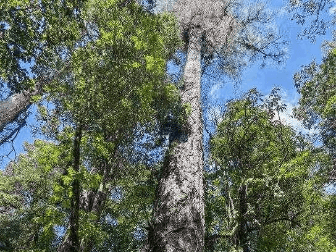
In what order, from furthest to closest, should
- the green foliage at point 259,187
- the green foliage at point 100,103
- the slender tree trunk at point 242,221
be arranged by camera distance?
the green foliage at point 259,187
the slender tree trunk at point 242,221
the green foliage at point 100,103

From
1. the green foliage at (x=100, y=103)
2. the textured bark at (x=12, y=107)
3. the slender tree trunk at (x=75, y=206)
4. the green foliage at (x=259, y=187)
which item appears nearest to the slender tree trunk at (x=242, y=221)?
the green foliage at (x=259, y=187)

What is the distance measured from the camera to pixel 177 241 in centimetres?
666

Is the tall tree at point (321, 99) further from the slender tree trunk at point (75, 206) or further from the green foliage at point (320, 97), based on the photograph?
the slender tree trunk at point (75, 206)

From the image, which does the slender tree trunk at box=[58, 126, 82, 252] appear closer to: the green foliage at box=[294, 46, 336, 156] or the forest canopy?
the forest canopy

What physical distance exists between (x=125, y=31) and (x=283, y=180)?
6.66m

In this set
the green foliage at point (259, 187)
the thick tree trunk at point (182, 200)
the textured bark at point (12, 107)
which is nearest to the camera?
the thick tree trunk at point (182, 200)

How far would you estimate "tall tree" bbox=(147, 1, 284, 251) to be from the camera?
6934mm

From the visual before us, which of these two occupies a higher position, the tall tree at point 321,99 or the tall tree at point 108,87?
the tall tree at point 321,99

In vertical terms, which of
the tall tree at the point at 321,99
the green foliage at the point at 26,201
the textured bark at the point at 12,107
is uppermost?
the tall tree at the point at 321,99

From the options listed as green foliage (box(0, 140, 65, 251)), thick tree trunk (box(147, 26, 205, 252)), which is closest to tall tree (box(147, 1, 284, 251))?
thick tree trunk (box(147, 26, 205, 252))

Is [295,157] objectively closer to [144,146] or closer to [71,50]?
[144,146]

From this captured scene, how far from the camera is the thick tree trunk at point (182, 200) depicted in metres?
6.74

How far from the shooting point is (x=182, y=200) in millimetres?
7445

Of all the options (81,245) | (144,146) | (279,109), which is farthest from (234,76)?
(81,245)
